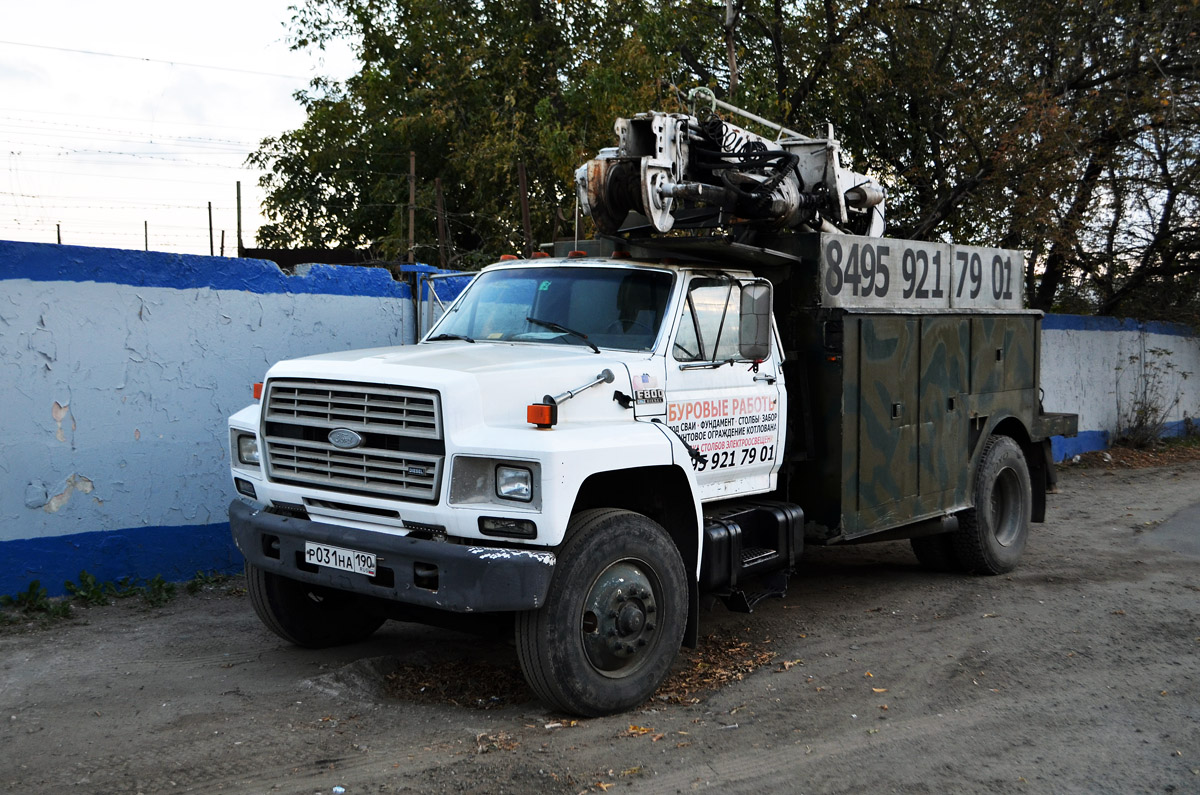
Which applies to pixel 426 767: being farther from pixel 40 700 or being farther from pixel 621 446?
pixel 40 700

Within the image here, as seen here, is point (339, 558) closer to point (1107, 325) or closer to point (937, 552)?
point (937, 552)

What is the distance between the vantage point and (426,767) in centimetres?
454

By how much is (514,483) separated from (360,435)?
84 centimetres

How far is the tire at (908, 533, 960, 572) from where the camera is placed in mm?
8477

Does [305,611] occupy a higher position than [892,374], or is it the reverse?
[892,374]

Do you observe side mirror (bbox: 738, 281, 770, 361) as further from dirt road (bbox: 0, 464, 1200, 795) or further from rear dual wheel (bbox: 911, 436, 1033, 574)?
rear dual wheel (bbox: 911, 436, 1033, 574)

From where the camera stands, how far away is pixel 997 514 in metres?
8.84

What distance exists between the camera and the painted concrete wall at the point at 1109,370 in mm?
15727

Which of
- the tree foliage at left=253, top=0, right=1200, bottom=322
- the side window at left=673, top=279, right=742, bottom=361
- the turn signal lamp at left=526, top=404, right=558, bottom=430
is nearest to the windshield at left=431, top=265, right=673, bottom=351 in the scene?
the side window at left=673, top=279, right=742, bottom=361

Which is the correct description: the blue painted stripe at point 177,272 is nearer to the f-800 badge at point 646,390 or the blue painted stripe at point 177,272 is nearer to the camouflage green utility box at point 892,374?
the camouflage green utility box at point 892,374

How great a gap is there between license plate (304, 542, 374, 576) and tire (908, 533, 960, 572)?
4.93 meters

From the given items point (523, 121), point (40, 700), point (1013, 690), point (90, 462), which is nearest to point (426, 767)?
point (40, 700)

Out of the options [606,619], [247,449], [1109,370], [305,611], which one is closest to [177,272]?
[247,449]

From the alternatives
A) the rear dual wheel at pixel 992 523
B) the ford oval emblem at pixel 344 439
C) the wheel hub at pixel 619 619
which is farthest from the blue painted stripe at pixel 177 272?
the rear dual wheel at pixel 992 523
